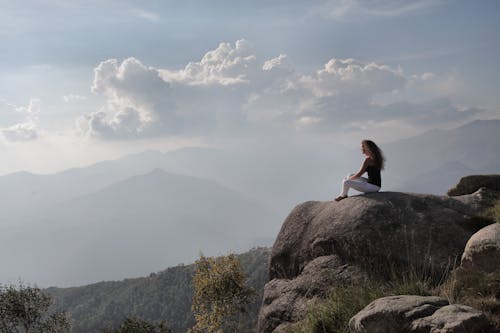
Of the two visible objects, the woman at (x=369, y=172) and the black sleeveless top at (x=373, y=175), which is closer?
the woman at (x=369, y=172)

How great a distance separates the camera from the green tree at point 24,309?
45719mm

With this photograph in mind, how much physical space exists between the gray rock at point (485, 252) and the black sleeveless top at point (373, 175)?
660 cm

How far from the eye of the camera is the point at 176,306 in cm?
18875

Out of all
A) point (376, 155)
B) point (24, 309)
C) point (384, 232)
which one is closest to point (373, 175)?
point (376, 155)

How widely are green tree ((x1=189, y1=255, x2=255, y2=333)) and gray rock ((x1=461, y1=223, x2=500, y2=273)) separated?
22883mm

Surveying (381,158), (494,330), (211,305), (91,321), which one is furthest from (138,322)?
(91,321)

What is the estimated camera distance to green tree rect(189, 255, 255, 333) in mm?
31141

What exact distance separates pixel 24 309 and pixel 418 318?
49886 mm

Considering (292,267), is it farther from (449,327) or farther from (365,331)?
(449,327)

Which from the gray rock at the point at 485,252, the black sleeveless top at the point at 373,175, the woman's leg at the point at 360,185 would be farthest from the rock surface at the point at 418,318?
the black sleeveless top at the point at 373,175

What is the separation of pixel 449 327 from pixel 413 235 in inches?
333

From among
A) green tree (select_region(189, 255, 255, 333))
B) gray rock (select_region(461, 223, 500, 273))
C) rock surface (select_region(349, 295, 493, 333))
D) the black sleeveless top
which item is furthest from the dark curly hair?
green tree (select_region(189, 255, 255, 333))

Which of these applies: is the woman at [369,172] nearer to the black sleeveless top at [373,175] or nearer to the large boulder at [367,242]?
the black sleeveless top at [373,175]

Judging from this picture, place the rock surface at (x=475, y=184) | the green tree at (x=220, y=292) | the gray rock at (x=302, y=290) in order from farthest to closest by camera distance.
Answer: the green tree at (x=220, y=292), the rock surface at (x=475, y=184), the gray rock at (x=302, y=290)
